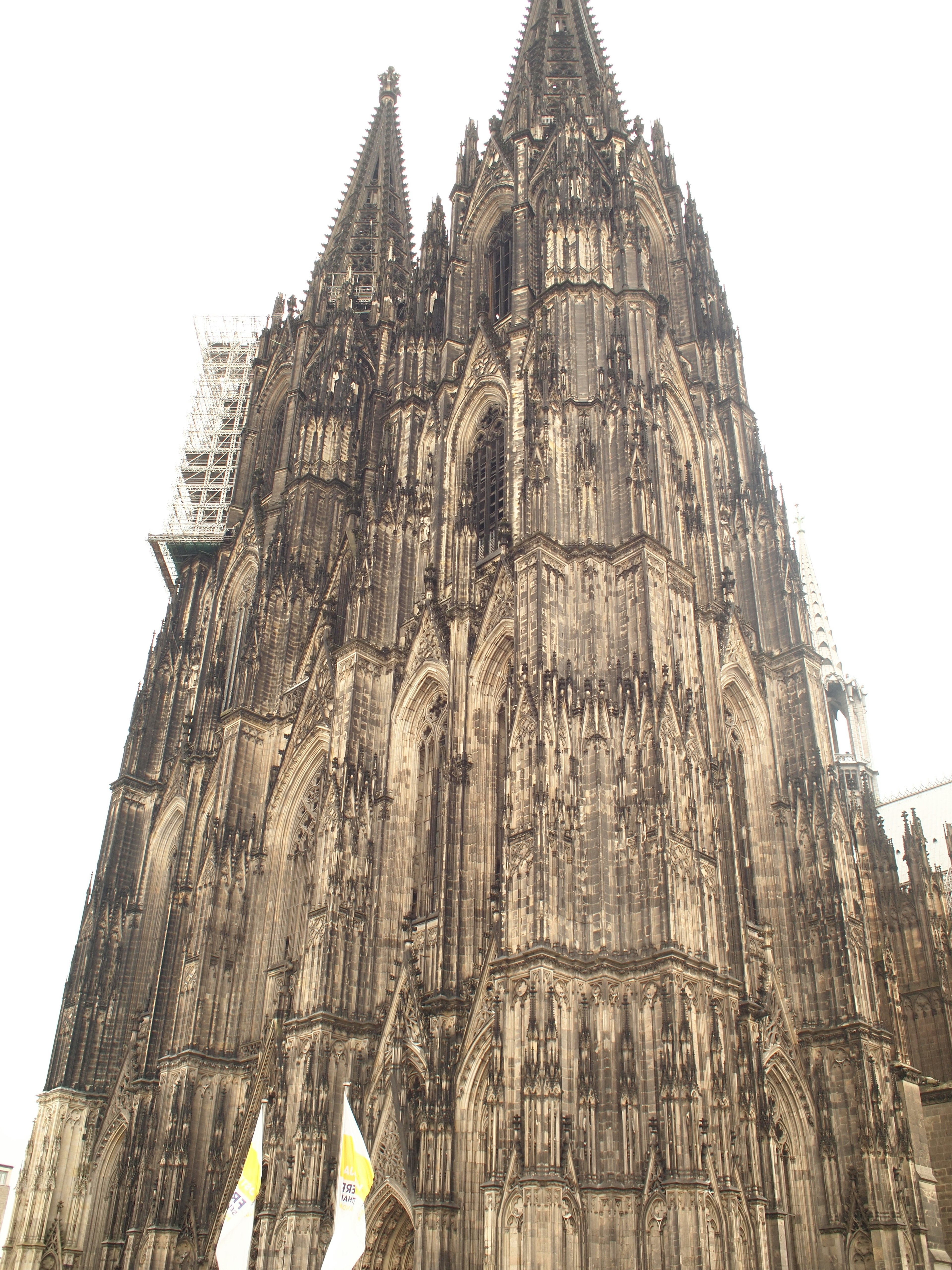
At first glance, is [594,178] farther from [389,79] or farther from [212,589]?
[389,79]

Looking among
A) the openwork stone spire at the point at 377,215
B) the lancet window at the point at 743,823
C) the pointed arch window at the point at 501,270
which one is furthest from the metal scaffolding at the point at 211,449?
the lancet window at the point at 743,823

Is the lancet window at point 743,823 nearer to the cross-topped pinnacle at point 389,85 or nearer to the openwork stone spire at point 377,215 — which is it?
the openwork stone spire at point 377,215

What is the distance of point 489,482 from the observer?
3181 cm

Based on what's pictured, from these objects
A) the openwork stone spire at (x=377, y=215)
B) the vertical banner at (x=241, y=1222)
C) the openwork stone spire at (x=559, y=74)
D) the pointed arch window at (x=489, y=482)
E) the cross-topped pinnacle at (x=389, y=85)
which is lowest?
the vertical banner at (x=241, y=1222)

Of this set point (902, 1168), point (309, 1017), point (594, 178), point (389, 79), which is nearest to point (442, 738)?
point (309, 1017)

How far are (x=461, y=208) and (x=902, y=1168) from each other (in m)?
31.3

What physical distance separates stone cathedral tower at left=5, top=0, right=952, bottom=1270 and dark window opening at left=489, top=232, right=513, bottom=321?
158 millimetres

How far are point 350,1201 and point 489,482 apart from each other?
19.5m

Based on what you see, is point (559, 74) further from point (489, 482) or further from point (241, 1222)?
point (241, 1222)

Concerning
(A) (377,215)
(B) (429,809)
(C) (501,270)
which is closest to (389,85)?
(A) (377,215)

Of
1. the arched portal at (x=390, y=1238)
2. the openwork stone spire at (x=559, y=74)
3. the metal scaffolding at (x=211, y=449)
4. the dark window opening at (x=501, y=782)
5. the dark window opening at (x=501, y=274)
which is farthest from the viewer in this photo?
the metal scaffolding at (x=211, y=449)

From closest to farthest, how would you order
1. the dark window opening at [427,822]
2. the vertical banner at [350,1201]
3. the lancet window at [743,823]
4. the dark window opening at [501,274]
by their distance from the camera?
the vertical banner at [350,1201] < the lancet window at [743,823] < the dark window opening at [427,822] < the dark window opening at [501,274]

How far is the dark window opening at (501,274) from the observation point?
118 ft

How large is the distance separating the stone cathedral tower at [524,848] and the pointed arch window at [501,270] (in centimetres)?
17
